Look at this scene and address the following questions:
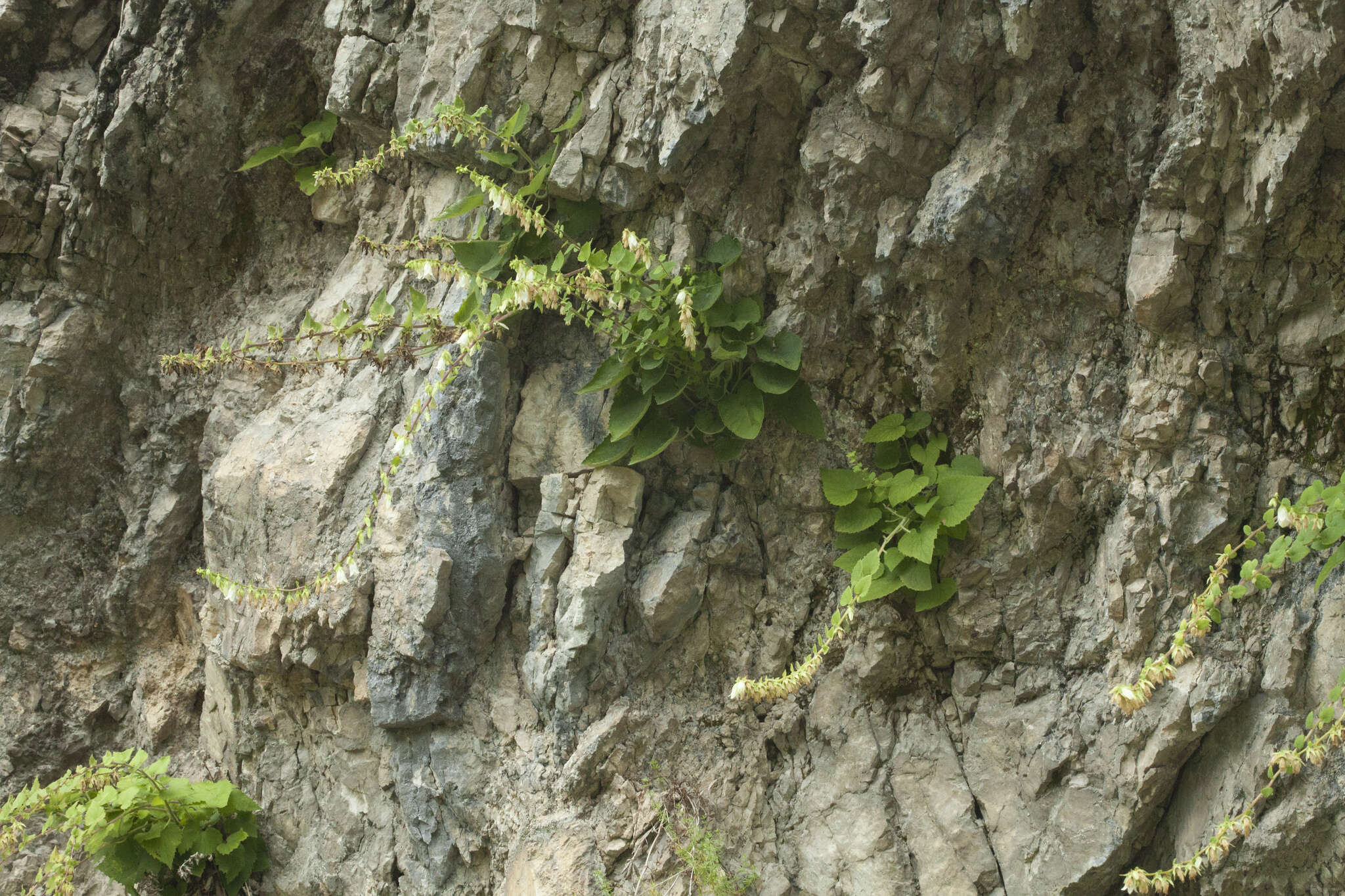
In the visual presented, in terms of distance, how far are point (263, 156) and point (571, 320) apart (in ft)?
6.57

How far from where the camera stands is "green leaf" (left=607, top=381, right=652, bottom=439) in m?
3.53

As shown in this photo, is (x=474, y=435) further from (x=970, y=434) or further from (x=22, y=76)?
(x=22, y=76)

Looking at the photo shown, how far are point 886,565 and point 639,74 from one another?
81.7 inches

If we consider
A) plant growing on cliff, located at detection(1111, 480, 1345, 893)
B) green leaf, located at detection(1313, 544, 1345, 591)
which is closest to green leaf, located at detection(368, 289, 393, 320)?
plant growing on cliff, located at detection(1111, 480, 1345, 893)

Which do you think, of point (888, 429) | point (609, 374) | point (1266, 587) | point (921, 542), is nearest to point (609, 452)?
point (609, 374)

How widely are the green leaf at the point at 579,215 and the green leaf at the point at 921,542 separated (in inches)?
67.6

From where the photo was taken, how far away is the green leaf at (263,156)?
453 cm

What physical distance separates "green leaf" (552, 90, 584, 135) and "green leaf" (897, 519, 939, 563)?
2005mm

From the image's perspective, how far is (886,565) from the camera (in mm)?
3391

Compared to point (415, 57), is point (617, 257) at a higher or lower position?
lower

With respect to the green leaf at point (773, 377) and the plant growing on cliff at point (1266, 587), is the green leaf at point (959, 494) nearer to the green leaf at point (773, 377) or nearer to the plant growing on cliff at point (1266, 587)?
the green leaf at point (773, 377)

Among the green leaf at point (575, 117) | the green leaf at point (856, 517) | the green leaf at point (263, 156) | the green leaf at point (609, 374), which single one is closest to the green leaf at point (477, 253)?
the green leaf at point (575, 117)

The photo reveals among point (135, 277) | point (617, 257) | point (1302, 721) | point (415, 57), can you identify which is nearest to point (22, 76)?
point (135, 277)

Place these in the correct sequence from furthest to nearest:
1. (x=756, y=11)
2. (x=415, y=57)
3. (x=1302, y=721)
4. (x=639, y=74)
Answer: (x=415, y=57), (x=639, y=74), (x=756, y=11), (x=1302, y=721)
